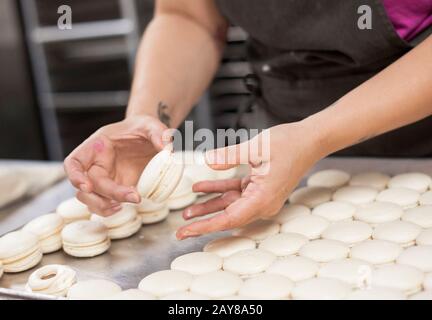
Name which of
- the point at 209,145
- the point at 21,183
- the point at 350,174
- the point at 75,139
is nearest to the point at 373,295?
the point at 350,174

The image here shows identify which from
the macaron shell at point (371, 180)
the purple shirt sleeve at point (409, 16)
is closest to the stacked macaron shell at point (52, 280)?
Answer: the macaron shell at point (371, 180)

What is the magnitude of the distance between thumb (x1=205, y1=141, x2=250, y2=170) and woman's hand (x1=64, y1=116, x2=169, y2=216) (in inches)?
7.7

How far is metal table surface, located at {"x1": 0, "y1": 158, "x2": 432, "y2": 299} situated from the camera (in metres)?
1.17

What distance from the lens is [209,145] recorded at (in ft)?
6.34

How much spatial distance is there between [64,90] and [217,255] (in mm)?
2698

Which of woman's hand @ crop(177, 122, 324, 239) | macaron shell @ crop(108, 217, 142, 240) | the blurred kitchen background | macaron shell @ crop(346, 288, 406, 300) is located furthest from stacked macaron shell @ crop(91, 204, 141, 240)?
the blurred kitchen background

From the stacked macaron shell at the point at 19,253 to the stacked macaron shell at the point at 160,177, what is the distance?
0.88 feet

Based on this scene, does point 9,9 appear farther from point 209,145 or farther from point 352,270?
point 352,270

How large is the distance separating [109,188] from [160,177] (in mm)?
119

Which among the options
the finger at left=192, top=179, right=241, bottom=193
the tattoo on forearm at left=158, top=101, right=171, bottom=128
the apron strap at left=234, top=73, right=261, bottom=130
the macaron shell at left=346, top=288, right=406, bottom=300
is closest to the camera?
the macaron shell at left=346, top=288, right=406, bottom=300

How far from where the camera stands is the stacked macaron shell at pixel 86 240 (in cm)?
125

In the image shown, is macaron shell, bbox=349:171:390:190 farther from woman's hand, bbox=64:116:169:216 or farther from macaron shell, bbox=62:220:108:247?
macaron shell, bbox=62:220:108:247

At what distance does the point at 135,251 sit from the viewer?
1.27 metres

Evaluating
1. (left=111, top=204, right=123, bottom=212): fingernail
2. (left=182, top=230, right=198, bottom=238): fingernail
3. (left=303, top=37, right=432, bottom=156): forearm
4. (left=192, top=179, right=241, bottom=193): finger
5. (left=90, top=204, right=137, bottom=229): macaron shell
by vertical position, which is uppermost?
(left=303, top=37, right=432, bottom=156): forearm
